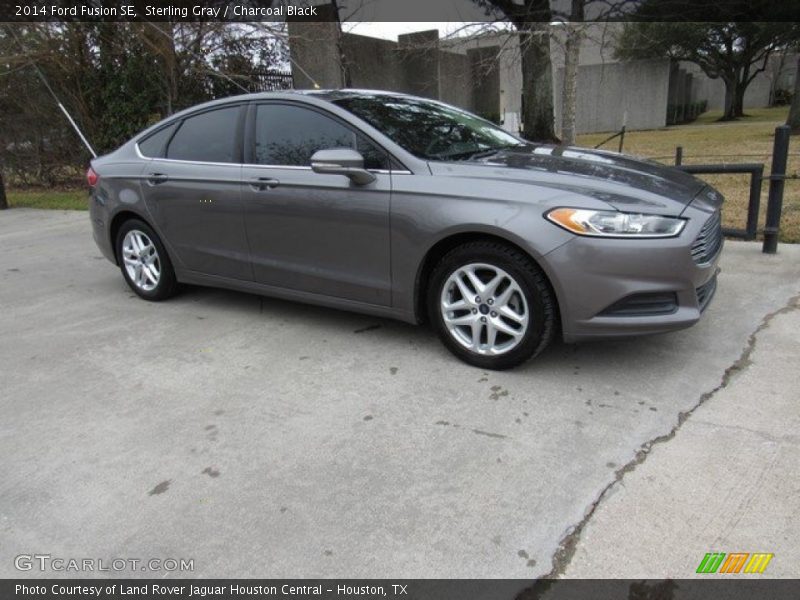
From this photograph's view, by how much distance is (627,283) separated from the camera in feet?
10.5

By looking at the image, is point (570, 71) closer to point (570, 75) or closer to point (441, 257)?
point (570, 75)

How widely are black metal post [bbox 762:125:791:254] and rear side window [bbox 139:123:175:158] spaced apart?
→ 16.4 ft

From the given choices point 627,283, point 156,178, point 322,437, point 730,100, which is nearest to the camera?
point 322,437

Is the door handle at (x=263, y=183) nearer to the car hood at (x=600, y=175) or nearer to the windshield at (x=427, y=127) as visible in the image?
the windshield at (x=427, y=127)

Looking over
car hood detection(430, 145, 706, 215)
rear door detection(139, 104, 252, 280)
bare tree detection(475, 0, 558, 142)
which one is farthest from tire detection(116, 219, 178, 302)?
bare tree detection(475, 0, 558, 142)

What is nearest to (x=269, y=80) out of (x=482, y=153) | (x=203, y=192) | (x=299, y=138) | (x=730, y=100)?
(x=203, y=192)

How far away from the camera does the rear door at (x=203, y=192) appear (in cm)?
450

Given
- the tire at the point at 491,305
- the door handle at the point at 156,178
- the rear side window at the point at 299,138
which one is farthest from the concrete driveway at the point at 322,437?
the rear side window at the point at 299,138

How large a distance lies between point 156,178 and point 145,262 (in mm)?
775

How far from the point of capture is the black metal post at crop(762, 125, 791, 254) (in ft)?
17.5

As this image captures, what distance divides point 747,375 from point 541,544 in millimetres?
1908

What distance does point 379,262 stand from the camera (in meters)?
3.85

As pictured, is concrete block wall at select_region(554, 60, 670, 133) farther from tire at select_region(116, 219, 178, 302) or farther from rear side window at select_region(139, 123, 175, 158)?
tire at select_region(116, 219, 178, 302)

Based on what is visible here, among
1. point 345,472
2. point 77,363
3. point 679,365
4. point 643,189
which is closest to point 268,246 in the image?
point 77,363
